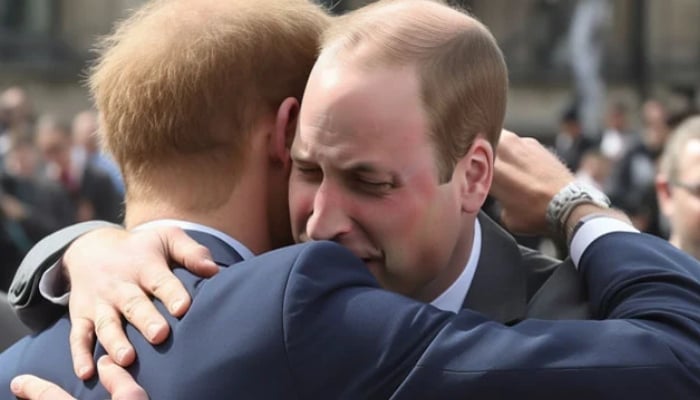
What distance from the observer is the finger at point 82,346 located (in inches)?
107

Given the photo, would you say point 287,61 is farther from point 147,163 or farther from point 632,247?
point 632,247

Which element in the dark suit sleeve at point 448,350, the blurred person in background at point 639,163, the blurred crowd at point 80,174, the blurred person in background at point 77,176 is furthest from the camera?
the blurred person in background at point 639,163

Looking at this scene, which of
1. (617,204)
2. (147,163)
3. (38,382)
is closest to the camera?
(38,382)

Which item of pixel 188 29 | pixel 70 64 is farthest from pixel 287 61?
pixel 70 64

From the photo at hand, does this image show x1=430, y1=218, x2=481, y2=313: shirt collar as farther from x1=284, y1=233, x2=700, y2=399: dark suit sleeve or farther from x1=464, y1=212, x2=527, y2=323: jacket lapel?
x1=284, y1=233, x2=700, y2=399: dark suit sleeve

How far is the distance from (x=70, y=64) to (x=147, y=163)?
2377cm

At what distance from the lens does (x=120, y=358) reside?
2.69 meters

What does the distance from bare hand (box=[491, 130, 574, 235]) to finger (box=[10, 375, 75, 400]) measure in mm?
962

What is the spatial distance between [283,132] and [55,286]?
21.0 inches

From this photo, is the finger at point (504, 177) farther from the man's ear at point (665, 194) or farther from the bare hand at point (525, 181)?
the man's ear at point (665, 194)

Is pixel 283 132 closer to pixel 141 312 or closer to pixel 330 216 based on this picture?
pixel 330 216

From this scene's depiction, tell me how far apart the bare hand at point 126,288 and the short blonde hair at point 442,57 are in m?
0.44

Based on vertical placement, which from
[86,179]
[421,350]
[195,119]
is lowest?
[86,179]

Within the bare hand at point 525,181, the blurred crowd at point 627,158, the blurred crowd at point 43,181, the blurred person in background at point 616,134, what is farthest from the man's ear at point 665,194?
the blurred person in background at point 616,134
